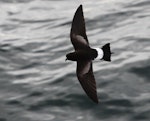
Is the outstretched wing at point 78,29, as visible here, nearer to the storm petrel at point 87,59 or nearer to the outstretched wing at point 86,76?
the storm petrel at point 87,59

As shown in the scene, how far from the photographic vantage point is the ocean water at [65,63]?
26.9 ft

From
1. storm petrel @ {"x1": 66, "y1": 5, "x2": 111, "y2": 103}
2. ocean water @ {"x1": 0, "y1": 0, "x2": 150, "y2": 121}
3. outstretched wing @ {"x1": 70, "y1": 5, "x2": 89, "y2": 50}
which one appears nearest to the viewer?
storm petrel @ {"x1": 66, "y1": 5, "x2": 111, "y2": 103}

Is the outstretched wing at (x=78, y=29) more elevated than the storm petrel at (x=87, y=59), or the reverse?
the outstretched wing at (x=78, y=29)

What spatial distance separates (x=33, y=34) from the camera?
1222cm

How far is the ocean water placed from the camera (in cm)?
820

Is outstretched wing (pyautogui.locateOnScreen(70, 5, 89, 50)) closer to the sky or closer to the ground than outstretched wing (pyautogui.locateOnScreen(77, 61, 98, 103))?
closer to the sky

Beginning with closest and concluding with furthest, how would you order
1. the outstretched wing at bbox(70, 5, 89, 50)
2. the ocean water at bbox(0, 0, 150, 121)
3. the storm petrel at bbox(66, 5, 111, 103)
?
the storm petrel at bbox(66, 5, 111, 103) < the outstretched wing at bbox(70, 5, 89, 50) < the ocean water at bbox(0, 0, 150, 121)

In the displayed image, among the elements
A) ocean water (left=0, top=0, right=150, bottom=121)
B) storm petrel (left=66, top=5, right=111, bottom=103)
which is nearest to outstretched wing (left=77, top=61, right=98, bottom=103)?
storm petrel (left=66, top=5, right=111, bottom=103)

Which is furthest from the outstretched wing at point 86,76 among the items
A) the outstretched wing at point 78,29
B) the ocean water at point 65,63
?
the ocean water at point 65,63

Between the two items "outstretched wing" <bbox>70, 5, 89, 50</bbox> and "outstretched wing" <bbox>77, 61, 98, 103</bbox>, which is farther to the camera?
"outstretched wing" <bbox>70, 5, 89, 50</bbox>

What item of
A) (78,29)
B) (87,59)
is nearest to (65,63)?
(78,29)

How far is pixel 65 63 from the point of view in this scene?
33.1 ft

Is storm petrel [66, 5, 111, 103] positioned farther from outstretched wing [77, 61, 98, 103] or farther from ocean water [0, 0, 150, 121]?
ocean water [0, 0, 150, 121]

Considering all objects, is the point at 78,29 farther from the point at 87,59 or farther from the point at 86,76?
the point at 86,76
